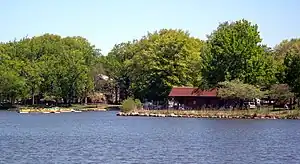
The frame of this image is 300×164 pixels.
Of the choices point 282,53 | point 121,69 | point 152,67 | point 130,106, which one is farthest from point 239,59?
point 121,69

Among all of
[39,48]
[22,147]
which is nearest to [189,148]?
[22,147]

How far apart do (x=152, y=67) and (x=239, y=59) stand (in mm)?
19495

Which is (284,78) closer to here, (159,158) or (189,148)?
(189,148)

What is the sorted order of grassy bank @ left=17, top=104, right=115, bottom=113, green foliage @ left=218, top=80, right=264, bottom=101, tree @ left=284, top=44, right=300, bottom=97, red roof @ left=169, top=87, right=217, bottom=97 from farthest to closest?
grassy bank @ left=17, top=104, right=115, bottom=113
red roof @ left=169, top=87, right=217, bottom=97
green foliage @ left=218, top=80, right=264, bottom=101
tree @ left=284, top=44, right=300, bottom=97

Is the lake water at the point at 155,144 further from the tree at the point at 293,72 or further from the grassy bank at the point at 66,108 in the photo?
the grassy bank at the point at 66,108

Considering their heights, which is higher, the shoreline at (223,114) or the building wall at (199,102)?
the building wall at (199,102)

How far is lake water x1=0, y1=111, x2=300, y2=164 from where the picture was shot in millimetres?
32219

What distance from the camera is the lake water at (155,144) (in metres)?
32.2

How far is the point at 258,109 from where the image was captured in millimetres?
72250

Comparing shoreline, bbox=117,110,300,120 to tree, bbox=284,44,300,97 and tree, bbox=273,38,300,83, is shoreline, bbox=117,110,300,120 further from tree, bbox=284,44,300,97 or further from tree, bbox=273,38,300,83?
tree, bbox=273,38,300,83

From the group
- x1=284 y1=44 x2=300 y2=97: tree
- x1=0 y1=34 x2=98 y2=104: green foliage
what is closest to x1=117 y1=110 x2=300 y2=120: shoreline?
x1=284 y1=44 x2=300 y2=97: tree

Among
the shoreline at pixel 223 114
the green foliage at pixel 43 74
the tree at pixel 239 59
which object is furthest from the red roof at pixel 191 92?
the green foliage at pixel 43 74

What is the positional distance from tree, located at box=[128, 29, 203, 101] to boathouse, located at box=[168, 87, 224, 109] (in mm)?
5722

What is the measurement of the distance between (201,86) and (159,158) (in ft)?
164
